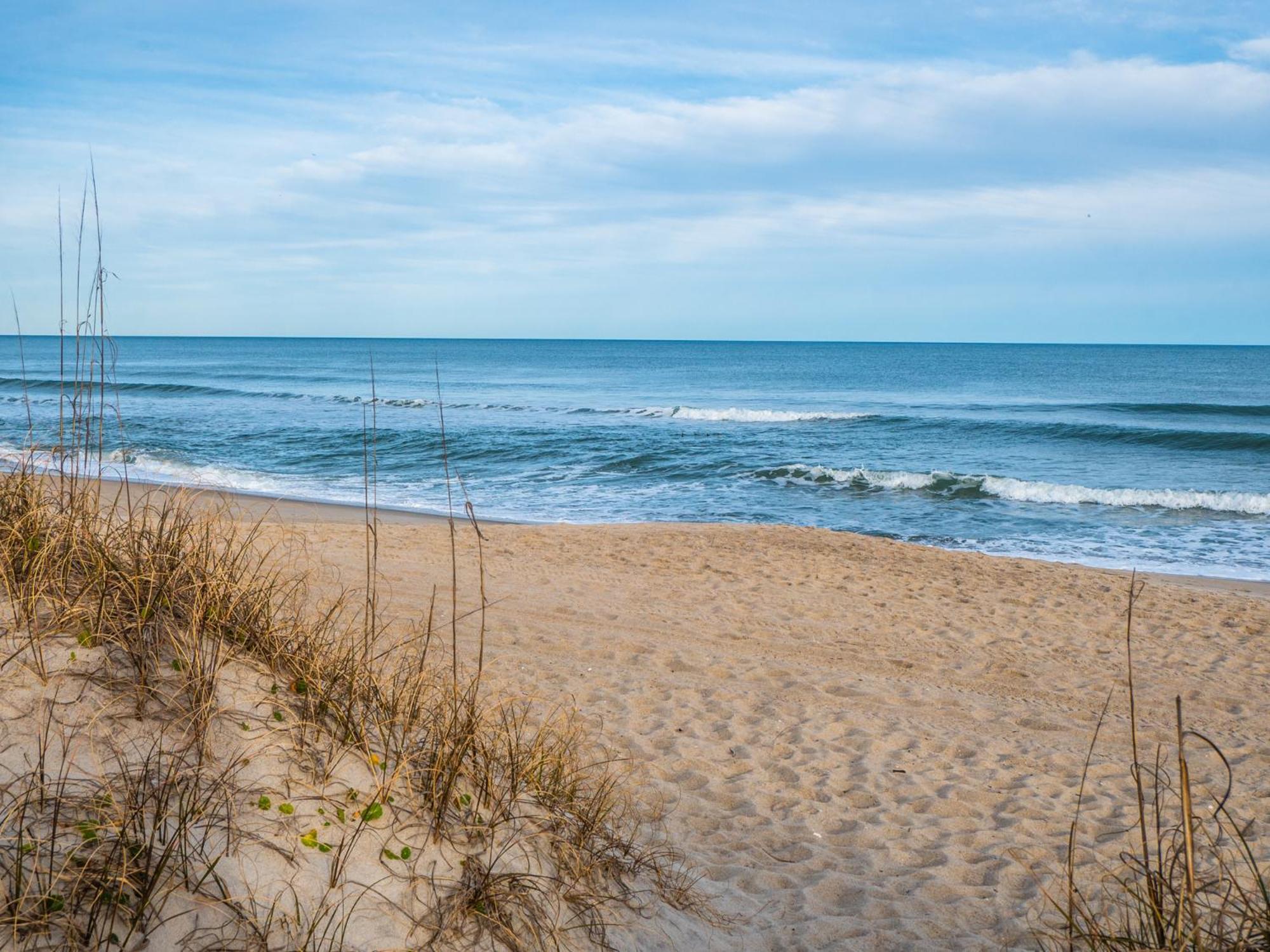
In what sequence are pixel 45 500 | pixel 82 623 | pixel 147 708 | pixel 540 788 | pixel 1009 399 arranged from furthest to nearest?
1. pixel 1009 399
2. pixel 45 500
3. pixel 540 788
4. pixel 82 623
5. pixel 147 708

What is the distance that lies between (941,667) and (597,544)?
5136 mm

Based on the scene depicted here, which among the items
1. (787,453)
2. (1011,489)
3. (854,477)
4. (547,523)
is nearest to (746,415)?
(787,453)

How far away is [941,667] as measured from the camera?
6.91 metres

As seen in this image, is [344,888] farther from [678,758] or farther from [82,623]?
[678,758]

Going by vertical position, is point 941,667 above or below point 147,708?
below

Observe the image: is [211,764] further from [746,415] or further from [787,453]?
[746,415]

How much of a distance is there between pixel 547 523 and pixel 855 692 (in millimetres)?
8811

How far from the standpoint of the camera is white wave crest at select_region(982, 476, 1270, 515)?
16.1 meters

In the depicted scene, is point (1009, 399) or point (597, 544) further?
point (1009, 399)

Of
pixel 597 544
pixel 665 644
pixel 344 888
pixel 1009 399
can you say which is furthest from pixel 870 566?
pixel 1009 399

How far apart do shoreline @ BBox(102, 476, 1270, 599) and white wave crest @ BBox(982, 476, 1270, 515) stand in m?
5.16

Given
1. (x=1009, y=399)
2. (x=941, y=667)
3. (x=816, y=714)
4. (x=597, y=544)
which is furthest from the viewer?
(x=1009, y=399)

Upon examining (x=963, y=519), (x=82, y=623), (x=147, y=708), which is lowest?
(x=963, y=519)

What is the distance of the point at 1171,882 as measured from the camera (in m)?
2.31
